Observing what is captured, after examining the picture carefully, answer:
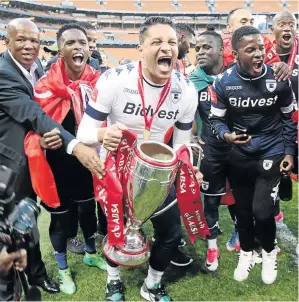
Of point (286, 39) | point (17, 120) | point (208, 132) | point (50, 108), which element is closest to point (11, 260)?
point (17, 120)

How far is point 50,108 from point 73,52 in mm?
498

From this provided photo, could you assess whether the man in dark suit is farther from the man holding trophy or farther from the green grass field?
the green grass field

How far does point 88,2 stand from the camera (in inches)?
1766

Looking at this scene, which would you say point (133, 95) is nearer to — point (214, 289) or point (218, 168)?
point (218, 168)

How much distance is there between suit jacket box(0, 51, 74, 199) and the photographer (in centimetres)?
85

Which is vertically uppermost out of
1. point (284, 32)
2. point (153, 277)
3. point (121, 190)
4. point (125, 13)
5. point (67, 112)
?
point (125, 13)

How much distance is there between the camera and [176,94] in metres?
2.61

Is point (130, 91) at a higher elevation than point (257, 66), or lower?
lower

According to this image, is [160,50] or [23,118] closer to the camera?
[160,50]

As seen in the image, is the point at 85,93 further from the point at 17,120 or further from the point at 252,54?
the point at 252,54

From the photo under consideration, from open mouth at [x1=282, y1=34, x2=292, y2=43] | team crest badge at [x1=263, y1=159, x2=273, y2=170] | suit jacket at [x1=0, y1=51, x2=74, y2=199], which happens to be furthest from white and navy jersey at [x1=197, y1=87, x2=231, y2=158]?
suit jacket at [x1=0, y1=51, x2=74, y2=199]

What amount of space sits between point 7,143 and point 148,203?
1.03 m

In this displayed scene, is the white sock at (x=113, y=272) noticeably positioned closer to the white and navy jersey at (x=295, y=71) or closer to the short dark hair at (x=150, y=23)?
the short dark hair at (x=150, y=23)

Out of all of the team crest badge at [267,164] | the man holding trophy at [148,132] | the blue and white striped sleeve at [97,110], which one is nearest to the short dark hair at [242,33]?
the man holding trophy at [148,132]
